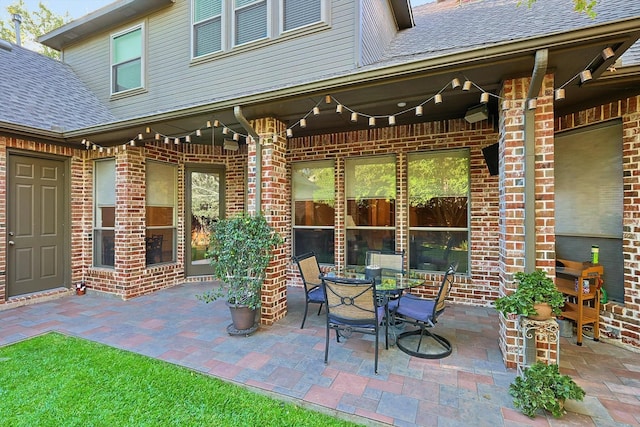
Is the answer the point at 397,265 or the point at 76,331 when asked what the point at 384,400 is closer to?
the point at 397,265

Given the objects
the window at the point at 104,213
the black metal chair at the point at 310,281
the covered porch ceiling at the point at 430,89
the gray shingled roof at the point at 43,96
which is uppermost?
the gray shingled roof at the point at 43,96

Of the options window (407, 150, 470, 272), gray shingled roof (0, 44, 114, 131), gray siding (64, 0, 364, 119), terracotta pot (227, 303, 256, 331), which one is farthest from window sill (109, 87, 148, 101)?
window (407, 150, 470, 272)

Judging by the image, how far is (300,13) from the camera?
183 inches

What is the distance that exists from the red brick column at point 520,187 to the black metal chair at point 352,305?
126 centimetres

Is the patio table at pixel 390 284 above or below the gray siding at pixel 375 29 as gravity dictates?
below

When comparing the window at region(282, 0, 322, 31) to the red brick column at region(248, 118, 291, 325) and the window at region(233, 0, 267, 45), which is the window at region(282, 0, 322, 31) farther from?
the red brick column at region(248, 118, 291, 325)

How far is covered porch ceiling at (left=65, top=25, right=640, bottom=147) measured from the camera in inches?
95.6

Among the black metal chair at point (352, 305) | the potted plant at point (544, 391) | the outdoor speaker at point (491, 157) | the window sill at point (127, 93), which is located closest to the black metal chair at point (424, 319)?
the black metal chair at point (352, 305)

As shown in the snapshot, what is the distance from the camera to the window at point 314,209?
5609 millimetres

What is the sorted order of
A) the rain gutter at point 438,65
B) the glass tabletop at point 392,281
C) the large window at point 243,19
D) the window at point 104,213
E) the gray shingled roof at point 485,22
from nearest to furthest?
the rain gutter at point 438,65 < the glass tabletop at point 392,281 < the gray shingled roof at point 485,22 < the large window at point 243,19 < the window at point 104,213

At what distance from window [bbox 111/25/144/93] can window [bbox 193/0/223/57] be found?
4.76 feet

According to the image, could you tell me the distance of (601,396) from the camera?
2.36 meters

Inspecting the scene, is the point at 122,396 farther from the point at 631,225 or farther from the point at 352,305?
the point at 631,225

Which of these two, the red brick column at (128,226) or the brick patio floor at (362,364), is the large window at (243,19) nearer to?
the red brick column at (128,226)
